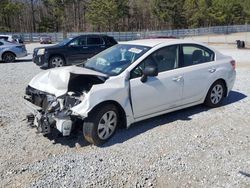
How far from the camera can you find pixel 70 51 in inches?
533

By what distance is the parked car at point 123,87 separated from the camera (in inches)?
183

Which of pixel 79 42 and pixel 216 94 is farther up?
pixel 79 42

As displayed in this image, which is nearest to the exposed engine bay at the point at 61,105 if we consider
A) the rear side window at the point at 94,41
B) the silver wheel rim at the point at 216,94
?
the silver wheel rim at the point at 216,94

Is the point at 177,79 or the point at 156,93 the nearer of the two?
the point at 156,93

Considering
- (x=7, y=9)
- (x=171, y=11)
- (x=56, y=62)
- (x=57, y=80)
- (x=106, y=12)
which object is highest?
(x=171, y=11)

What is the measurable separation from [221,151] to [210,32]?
213ft

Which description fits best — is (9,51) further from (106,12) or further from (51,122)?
(106,12)

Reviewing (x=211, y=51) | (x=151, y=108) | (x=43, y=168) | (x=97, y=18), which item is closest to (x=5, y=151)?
(x=43, y=168)

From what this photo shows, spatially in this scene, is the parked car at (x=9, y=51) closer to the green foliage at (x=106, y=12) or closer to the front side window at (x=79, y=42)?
the front side window at (x=79, y=42)

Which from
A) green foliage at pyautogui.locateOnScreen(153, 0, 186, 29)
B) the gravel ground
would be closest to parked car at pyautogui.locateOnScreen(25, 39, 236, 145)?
the gravel ground

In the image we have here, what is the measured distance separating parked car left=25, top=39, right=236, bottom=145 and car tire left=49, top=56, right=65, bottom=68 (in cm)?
762

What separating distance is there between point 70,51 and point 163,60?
8556 mm

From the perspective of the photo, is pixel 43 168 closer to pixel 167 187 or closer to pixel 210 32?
pixel 167 187

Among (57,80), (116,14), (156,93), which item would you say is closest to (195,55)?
(156,93)
